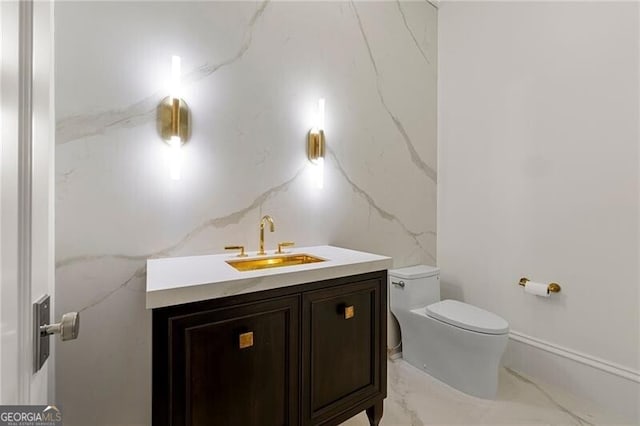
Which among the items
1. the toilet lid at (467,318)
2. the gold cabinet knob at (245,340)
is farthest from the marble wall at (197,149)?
the gold cabinet knob at (245,340)

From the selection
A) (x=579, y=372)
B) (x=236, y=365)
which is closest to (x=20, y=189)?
(x=236, y=365)

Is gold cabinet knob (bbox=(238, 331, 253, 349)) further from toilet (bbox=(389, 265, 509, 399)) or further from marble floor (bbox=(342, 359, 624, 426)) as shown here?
toilet (bbox=(389, 265, 509, 399))

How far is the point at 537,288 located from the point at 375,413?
1.34 m

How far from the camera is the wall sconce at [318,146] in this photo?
193 centimetres

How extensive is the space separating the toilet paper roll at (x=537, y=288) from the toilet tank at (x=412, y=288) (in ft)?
1.88

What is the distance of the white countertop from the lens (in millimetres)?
1015

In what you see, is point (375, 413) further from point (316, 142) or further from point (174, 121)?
point (174, 121)

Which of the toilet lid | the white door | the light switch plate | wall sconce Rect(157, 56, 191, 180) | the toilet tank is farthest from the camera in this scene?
the toilet tank

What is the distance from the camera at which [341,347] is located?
4.56ft

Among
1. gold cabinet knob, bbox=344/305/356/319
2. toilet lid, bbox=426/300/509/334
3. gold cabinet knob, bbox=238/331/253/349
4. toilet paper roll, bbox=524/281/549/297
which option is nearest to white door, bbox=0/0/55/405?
gold cabinet knob, bbox=238/331/253/349

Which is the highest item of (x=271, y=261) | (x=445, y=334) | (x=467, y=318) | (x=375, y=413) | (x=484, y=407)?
(x=271, y=261)

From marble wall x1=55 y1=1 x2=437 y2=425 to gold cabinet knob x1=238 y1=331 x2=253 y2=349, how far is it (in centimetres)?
62

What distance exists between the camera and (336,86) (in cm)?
206

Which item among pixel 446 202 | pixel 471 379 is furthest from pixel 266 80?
pixel 471 379
